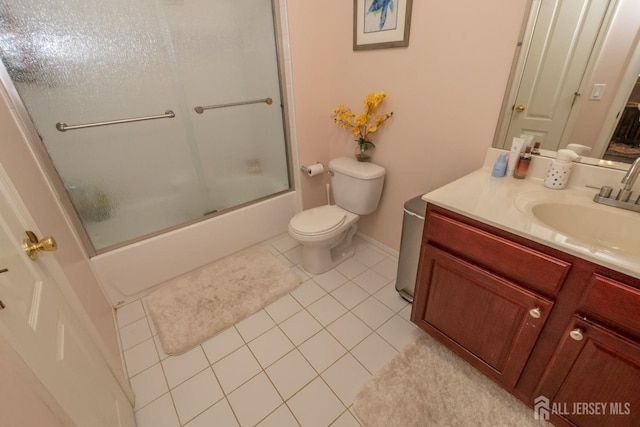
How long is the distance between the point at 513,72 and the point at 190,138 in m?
1.75

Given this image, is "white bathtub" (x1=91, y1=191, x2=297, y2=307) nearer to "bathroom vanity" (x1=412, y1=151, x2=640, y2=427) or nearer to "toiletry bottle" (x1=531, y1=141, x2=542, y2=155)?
"bathroom vanity" (x1=412, y1=151, x2=640, y2=427)

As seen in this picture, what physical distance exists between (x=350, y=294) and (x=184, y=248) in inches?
45.1

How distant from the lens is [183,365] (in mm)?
1374

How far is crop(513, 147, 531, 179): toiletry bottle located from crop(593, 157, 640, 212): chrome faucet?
0.83 feet

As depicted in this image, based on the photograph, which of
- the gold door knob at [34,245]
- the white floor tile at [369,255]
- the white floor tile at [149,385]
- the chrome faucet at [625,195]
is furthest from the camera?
the white floor tile at [369,255]

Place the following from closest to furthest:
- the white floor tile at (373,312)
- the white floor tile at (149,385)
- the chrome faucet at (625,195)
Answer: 1. the chrome faucet at (625,195)
2. the white floor tile at (149,385)
3. the white floor tile at (373,312)

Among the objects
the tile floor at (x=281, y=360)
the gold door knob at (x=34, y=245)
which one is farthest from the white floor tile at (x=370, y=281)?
the gold door knob at (x=34, y=245)

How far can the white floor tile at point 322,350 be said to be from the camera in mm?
1354

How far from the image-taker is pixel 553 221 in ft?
3.51

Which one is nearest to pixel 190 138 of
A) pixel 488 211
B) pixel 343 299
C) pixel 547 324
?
pixel 343 299

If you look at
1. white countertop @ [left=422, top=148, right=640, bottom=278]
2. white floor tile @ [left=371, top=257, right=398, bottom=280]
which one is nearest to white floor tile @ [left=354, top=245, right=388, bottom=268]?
white floor tile @ [left=371, top=257, right=398, bottom=280]

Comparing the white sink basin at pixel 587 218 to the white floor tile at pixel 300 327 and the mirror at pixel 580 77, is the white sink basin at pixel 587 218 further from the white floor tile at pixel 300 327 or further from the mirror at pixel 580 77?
the white floor tile at pixel 300 327

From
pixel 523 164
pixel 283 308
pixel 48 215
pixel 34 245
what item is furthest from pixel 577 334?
pixel 48 215

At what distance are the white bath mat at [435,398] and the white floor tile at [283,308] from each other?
0.58 meters
